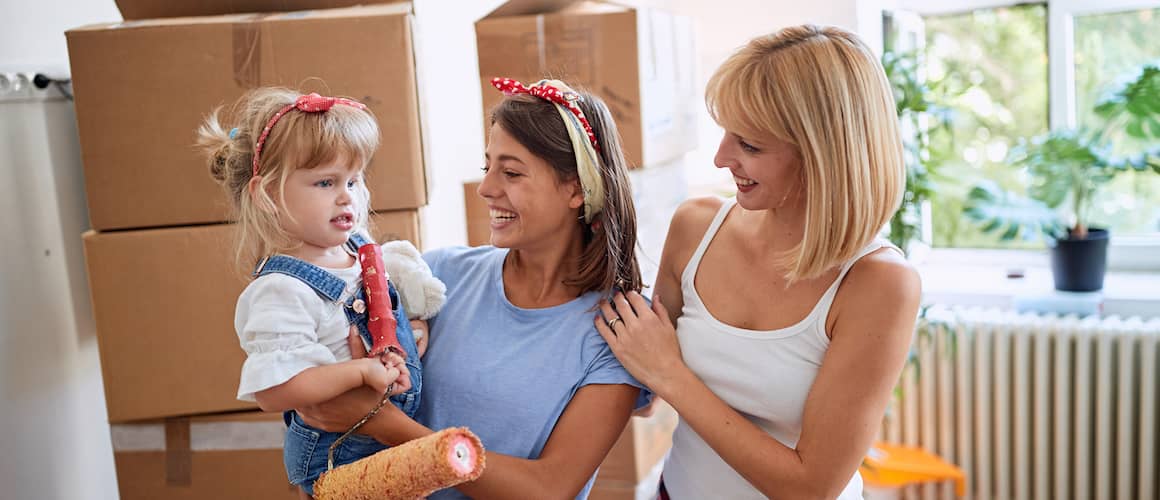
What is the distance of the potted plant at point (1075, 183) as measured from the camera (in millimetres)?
2723

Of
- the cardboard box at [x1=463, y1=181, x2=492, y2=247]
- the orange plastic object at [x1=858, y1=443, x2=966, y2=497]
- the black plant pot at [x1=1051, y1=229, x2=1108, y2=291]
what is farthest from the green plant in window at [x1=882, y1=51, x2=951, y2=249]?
the cardboard box at [x1=463, y1=181, x2=492, y2=247]

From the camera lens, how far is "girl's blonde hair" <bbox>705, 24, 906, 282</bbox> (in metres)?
1.16

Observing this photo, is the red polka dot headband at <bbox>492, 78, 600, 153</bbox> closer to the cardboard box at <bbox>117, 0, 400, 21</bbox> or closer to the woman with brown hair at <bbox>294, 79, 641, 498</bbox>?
the woman with brown hair at <bbox>294, 79, 641, 498</bbox>

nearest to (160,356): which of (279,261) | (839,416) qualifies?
(279,261)

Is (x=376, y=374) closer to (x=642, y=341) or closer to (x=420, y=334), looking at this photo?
(x=420, y=334)

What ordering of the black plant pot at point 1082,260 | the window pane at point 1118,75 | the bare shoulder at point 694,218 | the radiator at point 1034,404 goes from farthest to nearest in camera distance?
the window pane at point 1118,75 < the black plant pot at point 1082,260 < the radiator at point 1034,404 < the bare shoulder at point 694,218

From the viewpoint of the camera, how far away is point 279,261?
3.91ft

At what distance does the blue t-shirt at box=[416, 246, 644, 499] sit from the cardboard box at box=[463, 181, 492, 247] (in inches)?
21.7

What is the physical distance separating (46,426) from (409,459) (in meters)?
0.94

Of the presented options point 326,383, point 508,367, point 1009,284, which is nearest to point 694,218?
point 508,367

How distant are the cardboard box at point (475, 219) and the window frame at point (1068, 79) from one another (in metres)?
2.04

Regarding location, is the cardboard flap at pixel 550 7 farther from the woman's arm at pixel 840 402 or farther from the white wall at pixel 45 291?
the woman's arm at pixel 840 402

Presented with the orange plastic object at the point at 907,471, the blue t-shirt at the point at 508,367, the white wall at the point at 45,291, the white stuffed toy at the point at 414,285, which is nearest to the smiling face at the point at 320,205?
the white stuffed toy at the point at 414,285

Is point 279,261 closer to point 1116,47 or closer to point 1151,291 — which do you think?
point 1151,291
